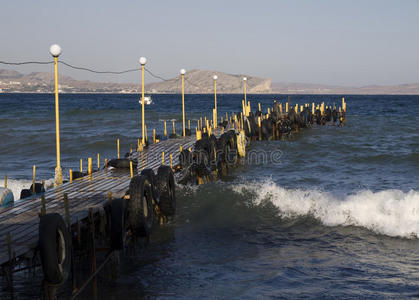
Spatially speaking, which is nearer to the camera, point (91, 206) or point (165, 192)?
point (91, 206)

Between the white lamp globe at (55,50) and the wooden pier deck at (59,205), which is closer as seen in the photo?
the wooden pier deck at (59,205)

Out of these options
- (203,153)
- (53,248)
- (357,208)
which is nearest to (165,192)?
(357,208)

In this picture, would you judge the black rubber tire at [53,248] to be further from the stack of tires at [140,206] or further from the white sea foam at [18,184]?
the white sea foam at [18,184]

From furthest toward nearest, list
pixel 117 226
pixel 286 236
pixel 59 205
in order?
Answer: pixel 286 236 → pixel 59 205 → pixel 117 226

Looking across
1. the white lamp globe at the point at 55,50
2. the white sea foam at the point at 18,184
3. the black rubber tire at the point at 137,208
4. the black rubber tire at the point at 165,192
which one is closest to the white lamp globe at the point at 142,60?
the white sea foam at the point at 18,184

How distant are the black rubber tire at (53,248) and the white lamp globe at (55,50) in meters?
8.11

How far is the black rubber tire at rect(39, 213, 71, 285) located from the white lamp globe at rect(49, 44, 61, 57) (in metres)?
8.11

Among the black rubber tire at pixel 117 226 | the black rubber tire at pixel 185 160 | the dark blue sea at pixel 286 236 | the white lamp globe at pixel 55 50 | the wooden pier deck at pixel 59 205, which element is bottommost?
the dark blue sea at pixel 286 236

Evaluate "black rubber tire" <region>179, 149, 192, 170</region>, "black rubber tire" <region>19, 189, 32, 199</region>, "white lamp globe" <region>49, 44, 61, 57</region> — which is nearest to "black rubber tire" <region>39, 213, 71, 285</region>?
"black rubber tire" <region>19, 189, 32, 199</region>

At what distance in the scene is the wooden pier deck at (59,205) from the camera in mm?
10578

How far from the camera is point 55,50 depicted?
55.5 feet

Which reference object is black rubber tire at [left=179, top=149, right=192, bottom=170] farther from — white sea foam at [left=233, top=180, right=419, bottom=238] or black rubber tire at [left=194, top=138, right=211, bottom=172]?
white sea foam at [left=233, top=180, right=419, bottom=238]

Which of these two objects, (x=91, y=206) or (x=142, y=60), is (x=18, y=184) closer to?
(x=142, y=60)

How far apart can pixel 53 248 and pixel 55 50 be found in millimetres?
8844
